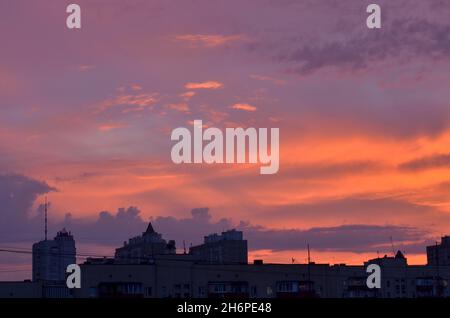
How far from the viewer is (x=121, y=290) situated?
179 m
